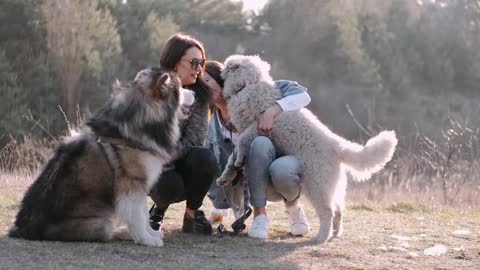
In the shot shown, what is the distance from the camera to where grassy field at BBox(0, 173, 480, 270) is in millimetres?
3639

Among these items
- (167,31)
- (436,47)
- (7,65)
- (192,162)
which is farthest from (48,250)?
(436,47)

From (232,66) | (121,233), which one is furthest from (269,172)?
(121,233)

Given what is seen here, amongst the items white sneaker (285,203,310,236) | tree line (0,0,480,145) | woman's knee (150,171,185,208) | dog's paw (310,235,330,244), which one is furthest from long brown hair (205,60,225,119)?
tree line (0,0,480,145)

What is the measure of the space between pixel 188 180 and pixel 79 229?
956 millimetres

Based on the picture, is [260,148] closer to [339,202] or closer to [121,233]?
[339,202]

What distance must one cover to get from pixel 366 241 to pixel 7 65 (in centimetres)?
1409

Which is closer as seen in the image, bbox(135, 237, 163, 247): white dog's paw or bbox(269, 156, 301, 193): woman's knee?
bbox(135, 237, 163, 247): white dog's paw

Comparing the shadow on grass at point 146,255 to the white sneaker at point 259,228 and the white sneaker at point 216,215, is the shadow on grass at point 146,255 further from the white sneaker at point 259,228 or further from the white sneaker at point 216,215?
the white sneaker at point 216,215

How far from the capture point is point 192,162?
4.59 metres

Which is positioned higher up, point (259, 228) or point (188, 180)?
point (188, 180)

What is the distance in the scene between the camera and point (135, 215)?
13.3 feet

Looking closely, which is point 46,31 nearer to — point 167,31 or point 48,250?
point 167,31

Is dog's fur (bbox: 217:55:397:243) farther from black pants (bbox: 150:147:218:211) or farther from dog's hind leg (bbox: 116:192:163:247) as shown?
dog's hind leg (bbox: 116:192:163:247)

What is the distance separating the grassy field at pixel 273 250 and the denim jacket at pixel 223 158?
0.32m
